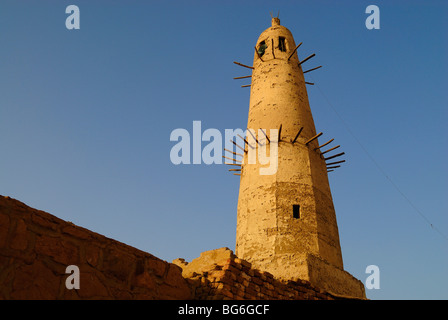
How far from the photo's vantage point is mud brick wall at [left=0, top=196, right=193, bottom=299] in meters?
3.50

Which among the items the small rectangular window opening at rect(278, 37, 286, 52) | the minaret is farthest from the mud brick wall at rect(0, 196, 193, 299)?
the small rectangular window opening at rect(278, 37, 286, 52)

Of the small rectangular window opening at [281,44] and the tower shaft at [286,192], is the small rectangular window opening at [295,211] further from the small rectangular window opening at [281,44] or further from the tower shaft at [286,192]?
the small rectangular window opening at [281,44]

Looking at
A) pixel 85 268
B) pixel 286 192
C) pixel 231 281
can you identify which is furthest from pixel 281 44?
pixel 85 268

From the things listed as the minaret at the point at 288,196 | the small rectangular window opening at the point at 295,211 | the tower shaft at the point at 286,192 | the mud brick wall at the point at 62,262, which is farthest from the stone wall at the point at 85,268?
the small rectangular window opening at the point at 295,211

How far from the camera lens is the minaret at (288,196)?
28.4 ft

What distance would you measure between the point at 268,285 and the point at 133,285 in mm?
2804

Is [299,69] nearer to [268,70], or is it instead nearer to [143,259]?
[268,70]

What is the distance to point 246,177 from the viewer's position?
34.3 ft

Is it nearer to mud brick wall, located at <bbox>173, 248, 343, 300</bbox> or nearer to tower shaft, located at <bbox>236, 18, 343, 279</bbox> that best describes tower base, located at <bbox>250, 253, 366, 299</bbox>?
tower shaft, located at <bbox>236, 18, 343, 279</bbox>

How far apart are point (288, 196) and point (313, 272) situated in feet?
6.38

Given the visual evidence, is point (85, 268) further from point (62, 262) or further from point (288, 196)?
point (288, 196)
